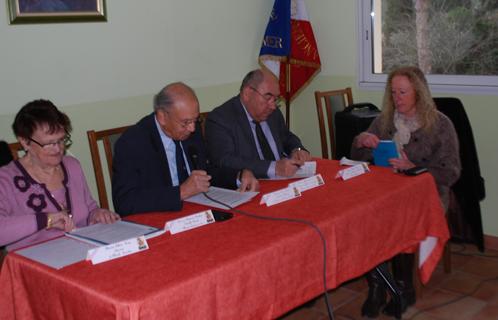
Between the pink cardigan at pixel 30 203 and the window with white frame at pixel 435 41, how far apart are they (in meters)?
2.34

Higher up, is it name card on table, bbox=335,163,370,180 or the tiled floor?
name card on table, bbox=335,163,370,180

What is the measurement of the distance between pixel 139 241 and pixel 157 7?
2084mm

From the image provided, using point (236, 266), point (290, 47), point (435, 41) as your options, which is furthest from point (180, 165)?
point (435, 41)

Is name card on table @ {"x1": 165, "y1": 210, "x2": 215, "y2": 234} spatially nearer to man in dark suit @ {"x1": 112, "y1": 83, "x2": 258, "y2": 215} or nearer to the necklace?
man in dark suit @ {"x1": 112, "y1": 83, "x2": 258, "y2": 215}

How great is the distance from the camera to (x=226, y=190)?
2242 millimetres

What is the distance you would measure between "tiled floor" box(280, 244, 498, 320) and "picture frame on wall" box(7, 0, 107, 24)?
6.03 ft

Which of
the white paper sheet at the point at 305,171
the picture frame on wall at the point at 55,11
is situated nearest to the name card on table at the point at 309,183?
the white paper sheet at the point at 305,171

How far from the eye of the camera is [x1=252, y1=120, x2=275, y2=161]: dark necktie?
2797mm

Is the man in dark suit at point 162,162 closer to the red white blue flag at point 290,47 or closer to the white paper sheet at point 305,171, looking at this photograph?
the white paper sheet at point 305,171

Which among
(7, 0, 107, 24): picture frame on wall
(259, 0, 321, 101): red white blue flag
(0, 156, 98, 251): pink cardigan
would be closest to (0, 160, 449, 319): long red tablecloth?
(0, 156, 98, 251): pink cardigan

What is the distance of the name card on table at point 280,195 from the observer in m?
2.01

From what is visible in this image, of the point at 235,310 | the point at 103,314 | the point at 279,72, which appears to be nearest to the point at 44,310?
the point at 103,314

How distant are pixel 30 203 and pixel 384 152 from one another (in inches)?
58.8

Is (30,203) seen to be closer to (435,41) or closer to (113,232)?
(113,232)
